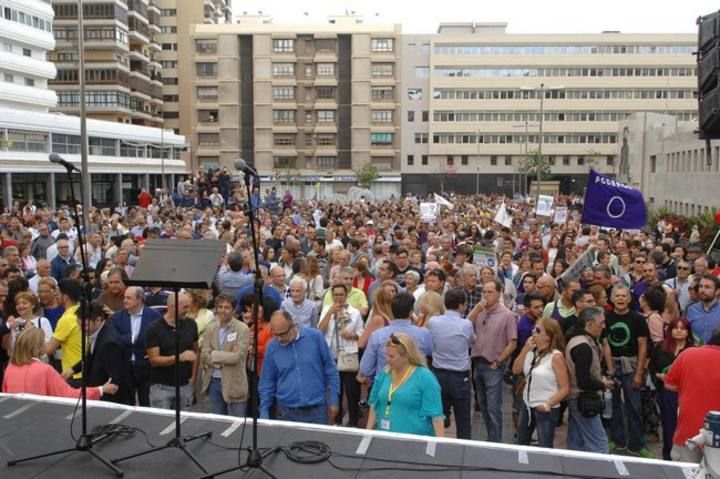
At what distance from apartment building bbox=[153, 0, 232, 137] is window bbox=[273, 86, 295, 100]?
13573 millimetres

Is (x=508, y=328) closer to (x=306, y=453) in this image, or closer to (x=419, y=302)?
(x=419, y=302)

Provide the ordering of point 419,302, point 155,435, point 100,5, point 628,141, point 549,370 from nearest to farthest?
point 155,435 < point 549,370 < point 419,302 < point 628,141 < point 100,5

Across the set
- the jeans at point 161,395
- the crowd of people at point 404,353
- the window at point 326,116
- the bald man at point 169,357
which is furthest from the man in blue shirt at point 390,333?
the window at point 326,116

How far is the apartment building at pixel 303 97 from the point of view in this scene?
74500 mm

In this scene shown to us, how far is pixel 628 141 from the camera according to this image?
44.8 metres

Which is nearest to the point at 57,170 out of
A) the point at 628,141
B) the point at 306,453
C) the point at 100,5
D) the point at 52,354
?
the point at 100,5

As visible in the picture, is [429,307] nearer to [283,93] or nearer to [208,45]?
[283,93]

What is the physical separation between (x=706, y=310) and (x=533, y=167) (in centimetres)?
6493

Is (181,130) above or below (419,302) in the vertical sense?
above

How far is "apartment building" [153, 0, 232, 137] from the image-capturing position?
273 feet

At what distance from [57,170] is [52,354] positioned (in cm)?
4229

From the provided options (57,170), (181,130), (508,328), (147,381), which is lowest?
(147,381)

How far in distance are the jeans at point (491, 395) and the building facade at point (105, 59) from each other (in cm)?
6564

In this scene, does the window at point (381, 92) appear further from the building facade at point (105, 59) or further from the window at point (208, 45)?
the building facade at point (105, 59)
